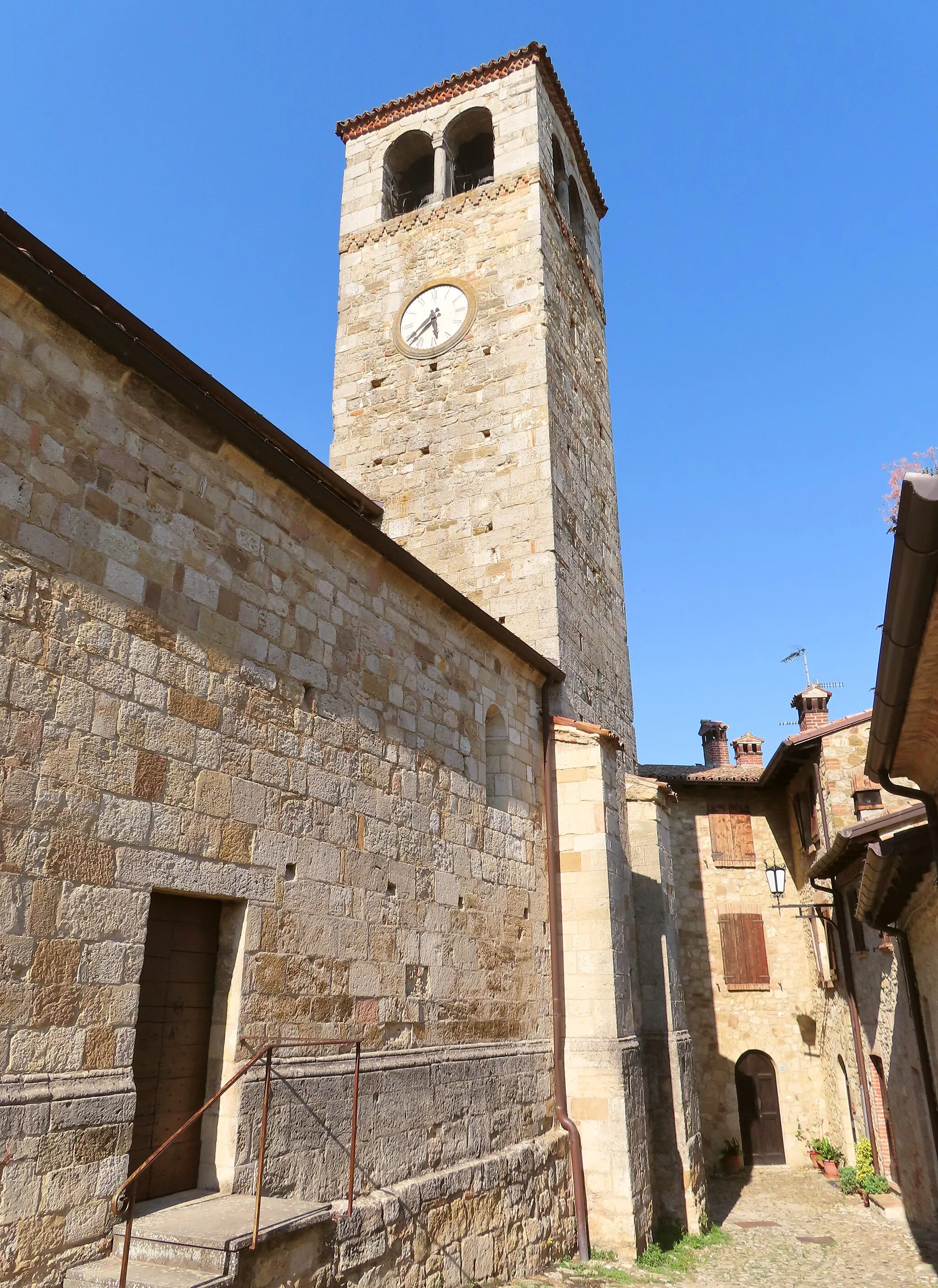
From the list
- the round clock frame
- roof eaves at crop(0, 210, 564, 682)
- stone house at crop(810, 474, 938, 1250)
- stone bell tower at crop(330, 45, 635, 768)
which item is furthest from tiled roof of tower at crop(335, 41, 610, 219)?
Result: stone house at crop(810, 474, 938, 1250)

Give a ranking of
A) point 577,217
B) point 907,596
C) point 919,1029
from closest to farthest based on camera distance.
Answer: point 907,596, point 919,1029, point 577,217

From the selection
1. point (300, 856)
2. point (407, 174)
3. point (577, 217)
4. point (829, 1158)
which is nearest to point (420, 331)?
point (407, 174)

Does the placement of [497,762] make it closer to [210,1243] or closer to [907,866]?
[907,866]

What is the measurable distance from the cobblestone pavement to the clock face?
10.3 meters

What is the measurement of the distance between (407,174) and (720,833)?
12.2 m

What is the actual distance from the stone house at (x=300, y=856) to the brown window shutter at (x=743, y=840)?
5.76m

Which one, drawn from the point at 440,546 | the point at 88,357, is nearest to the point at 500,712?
the point at 440,546

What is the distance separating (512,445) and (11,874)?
27.3ft

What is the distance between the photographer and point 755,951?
50.7ft

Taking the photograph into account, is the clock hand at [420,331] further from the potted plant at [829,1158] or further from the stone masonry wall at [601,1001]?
the potted plant at [829,1158]

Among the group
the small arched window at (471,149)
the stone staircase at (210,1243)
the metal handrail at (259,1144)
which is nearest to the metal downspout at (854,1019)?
the metal handrail at (259,1144)

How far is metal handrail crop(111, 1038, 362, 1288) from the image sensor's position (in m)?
3.81

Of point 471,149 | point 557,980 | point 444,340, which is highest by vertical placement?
point 471,149

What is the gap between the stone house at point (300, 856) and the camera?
4.13 m
